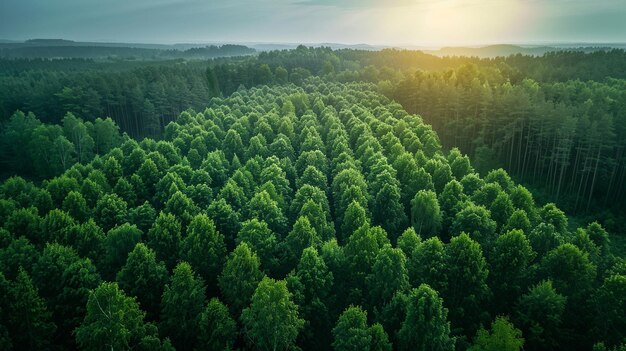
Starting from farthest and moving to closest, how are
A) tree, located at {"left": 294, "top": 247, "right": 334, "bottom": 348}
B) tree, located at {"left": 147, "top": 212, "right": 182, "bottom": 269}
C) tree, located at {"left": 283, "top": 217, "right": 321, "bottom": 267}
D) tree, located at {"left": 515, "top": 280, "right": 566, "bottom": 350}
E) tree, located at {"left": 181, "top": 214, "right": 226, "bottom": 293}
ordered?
tree, located at {"left": 147, "top": 212, "right": 182, "bottom": 269}
tree, located at {"left": 283, "top": 217, "right": 321, "bottom": 267}
tree, located at {"left": 181, "top": 214, "right": 226, "bottom": 293}
tree, located at {"left": 294, "top": 247, "right": 334, "bottom": 348}
tree, located at {"left": 515, "top": 280, "right": 566, "bottom": 350}

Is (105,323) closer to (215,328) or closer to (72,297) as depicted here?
(215,328)

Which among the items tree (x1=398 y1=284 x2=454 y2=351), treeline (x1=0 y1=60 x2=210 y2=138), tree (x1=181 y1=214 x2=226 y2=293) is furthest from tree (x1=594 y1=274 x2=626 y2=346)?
treeline (x1=0 y1=60 x2=210 y2=138)

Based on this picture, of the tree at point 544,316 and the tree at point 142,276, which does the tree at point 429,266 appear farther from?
the tree at point 142,276

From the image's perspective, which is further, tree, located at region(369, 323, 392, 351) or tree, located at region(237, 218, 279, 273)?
tree, located at region(237, 218, 279, 273)

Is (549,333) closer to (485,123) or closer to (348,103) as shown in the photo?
(485,123)

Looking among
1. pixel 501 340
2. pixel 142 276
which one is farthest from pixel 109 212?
pixel 501 340

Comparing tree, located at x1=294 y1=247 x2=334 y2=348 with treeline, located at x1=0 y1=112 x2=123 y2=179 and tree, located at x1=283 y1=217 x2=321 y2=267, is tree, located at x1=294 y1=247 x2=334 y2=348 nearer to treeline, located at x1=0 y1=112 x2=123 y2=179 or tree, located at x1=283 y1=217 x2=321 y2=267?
tree, located at x1=283 y1=217 x2=321 y2=267

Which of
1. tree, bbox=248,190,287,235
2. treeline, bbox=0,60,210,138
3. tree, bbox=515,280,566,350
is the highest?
treeline, bbox=0,60,210,138

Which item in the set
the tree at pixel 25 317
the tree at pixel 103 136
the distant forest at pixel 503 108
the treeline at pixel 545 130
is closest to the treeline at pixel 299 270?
the tree at pixel 25 317
